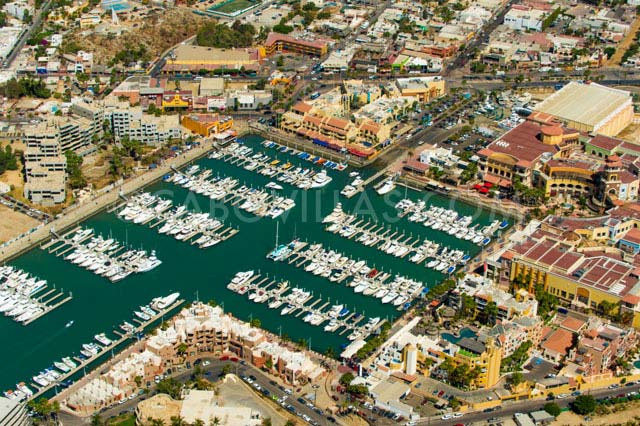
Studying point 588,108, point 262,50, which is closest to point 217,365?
point 588,108

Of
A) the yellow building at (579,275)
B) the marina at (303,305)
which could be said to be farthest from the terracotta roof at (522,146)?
the marina at (303,305)

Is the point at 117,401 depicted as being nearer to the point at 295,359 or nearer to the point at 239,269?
the point at 295,359

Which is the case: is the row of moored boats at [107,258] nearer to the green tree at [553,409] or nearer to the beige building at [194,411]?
the beige building at [194,411]

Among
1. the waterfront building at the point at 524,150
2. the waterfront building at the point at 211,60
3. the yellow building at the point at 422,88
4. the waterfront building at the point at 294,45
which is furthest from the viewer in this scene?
the waterfront building at the point at 294,45

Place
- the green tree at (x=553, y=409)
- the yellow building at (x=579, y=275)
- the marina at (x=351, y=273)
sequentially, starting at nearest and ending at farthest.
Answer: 1. the green tree at (x=553, y=409)
2. the yellow building at (x=579, y=275)
3. the marina at (x=351, y=273)

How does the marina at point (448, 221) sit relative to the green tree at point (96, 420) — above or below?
above

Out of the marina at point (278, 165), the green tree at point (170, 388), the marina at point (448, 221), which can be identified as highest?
the marina at point (278, 165)
